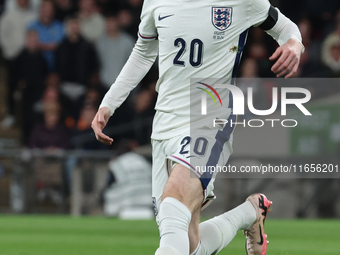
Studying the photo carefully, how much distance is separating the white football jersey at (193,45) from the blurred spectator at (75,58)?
287 inches

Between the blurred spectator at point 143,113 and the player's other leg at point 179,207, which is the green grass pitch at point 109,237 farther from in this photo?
the player's other leg at point 179,207

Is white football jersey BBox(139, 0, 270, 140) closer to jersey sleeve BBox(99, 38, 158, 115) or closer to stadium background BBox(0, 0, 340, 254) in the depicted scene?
jersey sleeve BBox(99, 38, 158, 115)

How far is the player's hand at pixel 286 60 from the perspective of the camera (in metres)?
3.34

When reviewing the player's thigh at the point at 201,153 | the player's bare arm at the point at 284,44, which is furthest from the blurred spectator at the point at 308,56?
the player's thigh at the point at 201,153

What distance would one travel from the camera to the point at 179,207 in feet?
11.0

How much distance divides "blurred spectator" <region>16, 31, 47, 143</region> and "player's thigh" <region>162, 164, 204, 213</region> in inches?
316

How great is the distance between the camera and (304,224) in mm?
8719

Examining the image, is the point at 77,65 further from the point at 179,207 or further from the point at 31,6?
the point at 179,207

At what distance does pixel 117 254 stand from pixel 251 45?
A: 23.1 feet

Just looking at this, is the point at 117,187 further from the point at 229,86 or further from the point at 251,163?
the point at 229,86

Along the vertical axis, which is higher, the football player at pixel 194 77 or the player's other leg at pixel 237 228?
the football player at pixel 194 77

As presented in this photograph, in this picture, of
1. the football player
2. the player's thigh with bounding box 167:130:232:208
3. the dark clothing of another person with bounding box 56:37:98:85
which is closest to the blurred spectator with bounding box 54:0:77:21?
the dark clothing of another person with bounding box 56:37:98:85

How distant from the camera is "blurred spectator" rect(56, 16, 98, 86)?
11.0 meters

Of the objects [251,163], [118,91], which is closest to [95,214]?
[251,163]
